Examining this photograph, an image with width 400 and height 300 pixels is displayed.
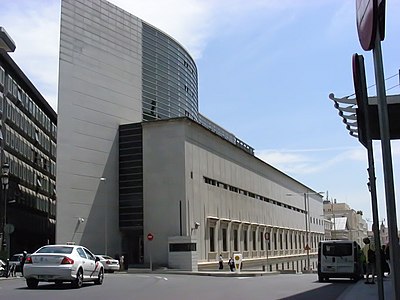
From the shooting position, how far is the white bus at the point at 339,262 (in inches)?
1134

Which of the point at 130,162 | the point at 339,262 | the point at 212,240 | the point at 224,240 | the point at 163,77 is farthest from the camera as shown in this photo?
the point at 163,77

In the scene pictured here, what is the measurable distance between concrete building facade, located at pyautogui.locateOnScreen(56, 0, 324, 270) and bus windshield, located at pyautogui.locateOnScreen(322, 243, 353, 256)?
2347 cm

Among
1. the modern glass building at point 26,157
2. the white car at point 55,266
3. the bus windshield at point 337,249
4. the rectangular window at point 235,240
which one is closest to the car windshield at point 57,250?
the white car at point 55,266

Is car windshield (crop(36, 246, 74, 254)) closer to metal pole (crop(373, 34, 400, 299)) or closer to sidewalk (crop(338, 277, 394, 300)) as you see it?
sidewalk (crop(338, 277, 394, 300))

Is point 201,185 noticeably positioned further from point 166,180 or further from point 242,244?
point 242,244

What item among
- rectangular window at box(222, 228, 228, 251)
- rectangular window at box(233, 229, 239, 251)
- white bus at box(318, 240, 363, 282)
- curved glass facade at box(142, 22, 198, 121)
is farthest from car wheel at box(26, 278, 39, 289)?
curved glass facade at box(142, 22, 198, 121)

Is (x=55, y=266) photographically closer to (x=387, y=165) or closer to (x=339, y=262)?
(x=387, y=165)

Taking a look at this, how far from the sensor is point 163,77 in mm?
72250

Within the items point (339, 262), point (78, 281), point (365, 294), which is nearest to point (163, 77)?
point (339, 262)

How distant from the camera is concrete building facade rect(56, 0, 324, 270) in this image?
179 feet

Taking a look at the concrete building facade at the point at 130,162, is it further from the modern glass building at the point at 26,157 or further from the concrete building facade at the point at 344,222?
the concrete building facade at the point at 344,222

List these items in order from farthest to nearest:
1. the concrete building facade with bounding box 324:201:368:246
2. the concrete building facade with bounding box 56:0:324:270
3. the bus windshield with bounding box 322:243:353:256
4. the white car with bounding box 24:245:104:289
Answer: the concrete building facade with bounding box 324:201:368:246 < the concrete building facade with bounding box 56:0:324:270 < the bus windshield with bounding box 322:243:353:256 < the white car with bounding box 24:245:104:289

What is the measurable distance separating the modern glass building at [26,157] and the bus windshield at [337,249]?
35.2 metres

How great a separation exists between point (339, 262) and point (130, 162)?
34.2 metres
